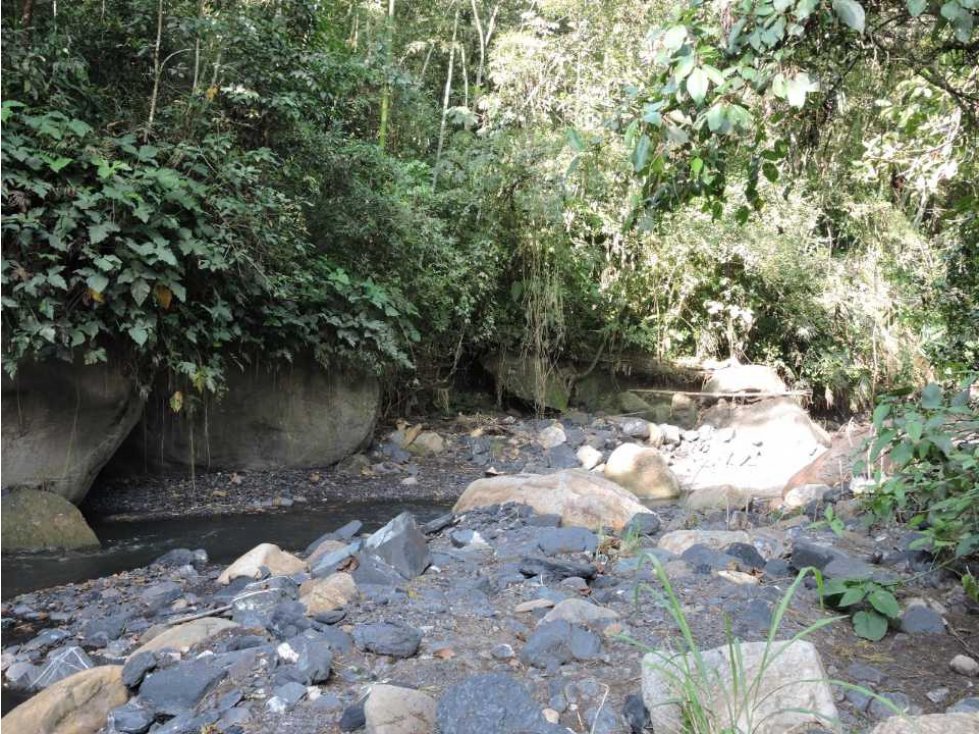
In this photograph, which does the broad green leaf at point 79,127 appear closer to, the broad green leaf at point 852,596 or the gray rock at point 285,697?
the gray rock at point 285,697

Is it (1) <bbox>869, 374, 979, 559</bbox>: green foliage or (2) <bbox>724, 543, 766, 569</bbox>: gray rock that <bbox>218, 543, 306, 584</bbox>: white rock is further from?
(1) <bbox>869, 374, 979, 559</bbox>: green foliage

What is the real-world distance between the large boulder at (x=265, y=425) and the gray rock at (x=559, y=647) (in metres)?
5.05

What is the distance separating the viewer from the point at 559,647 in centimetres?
248

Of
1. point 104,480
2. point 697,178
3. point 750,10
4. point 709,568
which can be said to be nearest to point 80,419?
point 104,480

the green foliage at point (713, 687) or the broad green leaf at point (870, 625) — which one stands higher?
the green foliage at point (713, 687)

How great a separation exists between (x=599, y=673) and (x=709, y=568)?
4.20 feet

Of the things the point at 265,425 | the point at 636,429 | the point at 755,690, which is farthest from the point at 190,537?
the point at 636,429

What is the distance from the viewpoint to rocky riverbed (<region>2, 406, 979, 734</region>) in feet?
6.91

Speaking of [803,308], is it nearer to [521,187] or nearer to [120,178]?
[521,187]

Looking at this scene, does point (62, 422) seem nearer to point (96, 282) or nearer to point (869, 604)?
point (96, 282)

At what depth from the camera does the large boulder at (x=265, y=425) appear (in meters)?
7.00

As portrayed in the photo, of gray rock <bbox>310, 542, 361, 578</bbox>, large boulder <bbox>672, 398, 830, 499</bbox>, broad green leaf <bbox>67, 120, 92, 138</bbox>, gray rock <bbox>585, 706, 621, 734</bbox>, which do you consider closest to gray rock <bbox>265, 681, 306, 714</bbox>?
gray rock <bbox>585, 706, 621, 734</bbox>

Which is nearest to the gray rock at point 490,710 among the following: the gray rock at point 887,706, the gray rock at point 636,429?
the gray rock at point 887,706

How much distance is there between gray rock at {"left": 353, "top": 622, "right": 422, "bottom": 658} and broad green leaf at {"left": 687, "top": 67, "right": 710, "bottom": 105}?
73.5 inches
